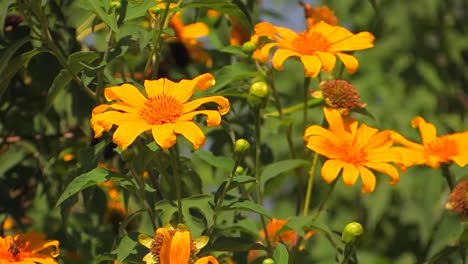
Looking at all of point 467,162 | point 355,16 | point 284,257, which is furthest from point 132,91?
point 355,16

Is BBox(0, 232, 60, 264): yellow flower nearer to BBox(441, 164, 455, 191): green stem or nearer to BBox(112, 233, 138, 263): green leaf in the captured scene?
BBox(112, 233, 138, 263): green leaf

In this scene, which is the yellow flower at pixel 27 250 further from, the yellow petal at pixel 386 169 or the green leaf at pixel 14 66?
the yellow petal at pixel 386 169

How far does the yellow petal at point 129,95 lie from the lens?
1.63 metres

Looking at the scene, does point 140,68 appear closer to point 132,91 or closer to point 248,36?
point 248,36

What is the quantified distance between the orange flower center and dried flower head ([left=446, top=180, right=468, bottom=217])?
67mm

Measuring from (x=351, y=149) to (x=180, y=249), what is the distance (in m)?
0.43

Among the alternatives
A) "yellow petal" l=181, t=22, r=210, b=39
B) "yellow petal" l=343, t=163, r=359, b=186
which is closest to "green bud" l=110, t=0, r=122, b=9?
"yellow petal" l=343, t=163, r=359, b=186

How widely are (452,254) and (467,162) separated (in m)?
0.17

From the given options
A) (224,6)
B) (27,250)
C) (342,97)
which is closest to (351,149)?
(342,97)

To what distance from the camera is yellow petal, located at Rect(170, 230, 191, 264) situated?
60.4 inches

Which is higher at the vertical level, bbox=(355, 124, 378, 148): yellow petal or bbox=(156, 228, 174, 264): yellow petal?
bbox=(156, 228, 174, 264): yellow petal

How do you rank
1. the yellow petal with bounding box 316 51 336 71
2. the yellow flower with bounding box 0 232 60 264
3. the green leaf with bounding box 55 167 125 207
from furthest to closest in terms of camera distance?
the yellow petal with bounding box 316 51 336 71 < the yellow flower with bounding box 0 232 60 264 < the green leaf with bounding box 55 167 125 207

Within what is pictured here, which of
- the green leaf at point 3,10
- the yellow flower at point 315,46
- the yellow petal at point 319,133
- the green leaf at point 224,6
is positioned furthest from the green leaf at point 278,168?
the green leaf at point 3,10

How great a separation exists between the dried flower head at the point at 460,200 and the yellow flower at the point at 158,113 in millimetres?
515
